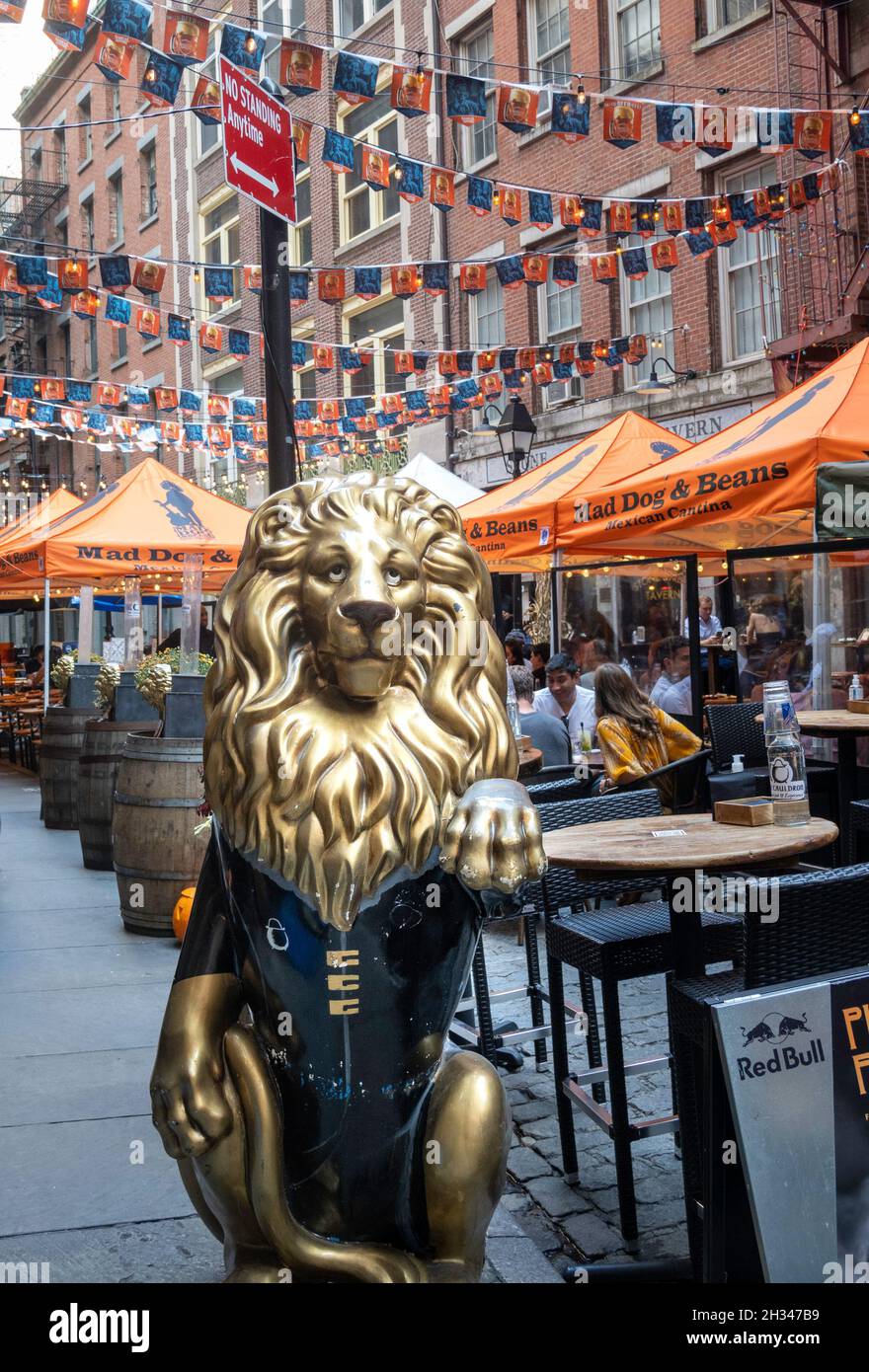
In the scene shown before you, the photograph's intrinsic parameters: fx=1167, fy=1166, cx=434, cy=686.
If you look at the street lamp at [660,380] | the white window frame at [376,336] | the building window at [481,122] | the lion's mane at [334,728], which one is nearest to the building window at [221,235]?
the white window frame at [376,336]

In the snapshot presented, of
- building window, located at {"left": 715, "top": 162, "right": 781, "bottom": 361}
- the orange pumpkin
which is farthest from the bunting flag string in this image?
the orange pumpkin

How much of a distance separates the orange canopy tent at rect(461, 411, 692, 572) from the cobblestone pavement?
3883 millimetres

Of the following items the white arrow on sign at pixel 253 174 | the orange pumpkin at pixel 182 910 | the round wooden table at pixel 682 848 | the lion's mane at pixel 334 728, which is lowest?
the orange pumpkin at pixel 182 910

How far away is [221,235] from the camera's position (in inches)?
975

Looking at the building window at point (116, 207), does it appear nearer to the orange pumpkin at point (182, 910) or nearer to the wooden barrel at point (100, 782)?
the wooden barrel at point (100, 782)

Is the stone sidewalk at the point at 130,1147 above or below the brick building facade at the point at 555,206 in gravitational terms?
below

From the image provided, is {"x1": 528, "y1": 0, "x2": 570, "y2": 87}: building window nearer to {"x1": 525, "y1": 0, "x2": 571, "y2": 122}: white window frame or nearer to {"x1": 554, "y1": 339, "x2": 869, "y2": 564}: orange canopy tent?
{"x1": 525, "y1": 0, "x2": 571, "y2": 122}: white window frame

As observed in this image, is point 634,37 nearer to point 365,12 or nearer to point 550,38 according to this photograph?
point 550,38

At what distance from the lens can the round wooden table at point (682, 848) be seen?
3006 mm

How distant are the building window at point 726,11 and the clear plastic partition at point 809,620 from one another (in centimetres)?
903

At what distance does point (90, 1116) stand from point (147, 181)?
27804 mm

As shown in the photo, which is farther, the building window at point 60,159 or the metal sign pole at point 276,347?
the building window at point 60,159

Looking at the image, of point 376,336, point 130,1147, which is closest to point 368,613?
point 130,1147

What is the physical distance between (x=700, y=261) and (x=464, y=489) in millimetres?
5072
